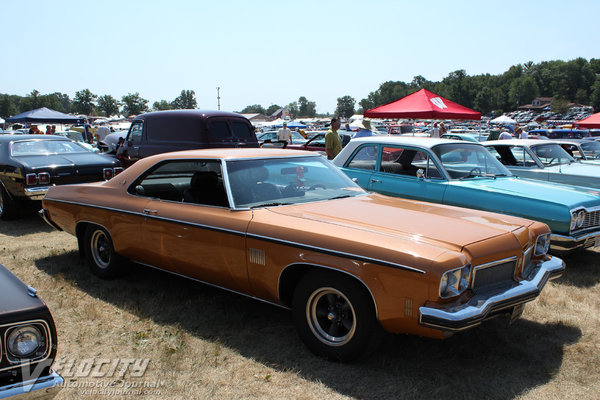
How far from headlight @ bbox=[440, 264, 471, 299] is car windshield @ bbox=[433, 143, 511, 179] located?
11.3 feet

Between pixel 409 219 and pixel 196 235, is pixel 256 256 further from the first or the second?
pixel 409 219

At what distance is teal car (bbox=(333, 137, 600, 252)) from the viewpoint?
5.27 meters

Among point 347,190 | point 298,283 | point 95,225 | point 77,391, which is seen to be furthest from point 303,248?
point 95,225

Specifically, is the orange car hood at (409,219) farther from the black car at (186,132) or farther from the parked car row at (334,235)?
the black car at (186,132)

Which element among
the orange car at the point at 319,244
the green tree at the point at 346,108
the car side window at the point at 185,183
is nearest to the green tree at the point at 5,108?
the green tree at the point at 346,108

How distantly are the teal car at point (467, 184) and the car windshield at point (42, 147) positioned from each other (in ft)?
16.0

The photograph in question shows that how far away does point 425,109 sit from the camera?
12188 millimetres

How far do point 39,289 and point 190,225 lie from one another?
1.97m

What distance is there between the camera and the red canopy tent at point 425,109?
12.2m

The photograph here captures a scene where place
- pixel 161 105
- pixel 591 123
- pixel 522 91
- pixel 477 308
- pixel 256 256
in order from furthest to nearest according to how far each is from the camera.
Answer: pixel 522 91 < pixel 161 105 < pixel 591 123 < pixel 256 256 < pixel 477 308

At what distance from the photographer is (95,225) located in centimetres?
491

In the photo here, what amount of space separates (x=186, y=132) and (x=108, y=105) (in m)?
128

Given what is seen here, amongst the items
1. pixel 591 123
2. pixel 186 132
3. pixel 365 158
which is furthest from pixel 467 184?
pixel 591 123

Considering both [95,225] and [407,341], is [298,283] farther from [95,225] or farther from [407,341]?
[95,225]
